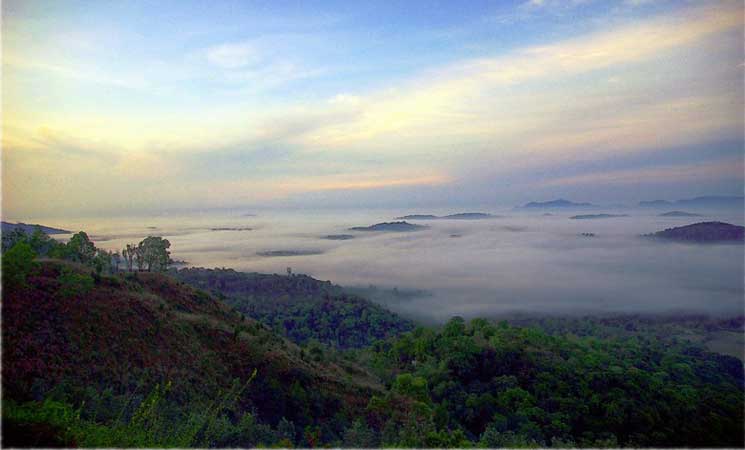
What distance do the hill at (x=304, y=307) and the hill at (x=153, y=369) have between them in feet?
75.2

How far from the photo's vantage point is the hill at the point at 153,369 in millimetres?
8219

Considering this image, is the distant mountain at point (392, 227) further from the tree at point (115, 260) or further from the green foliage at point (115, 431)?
the green foliage at point (115, 431)

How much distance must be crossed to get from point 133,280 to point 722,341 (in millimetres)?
60084

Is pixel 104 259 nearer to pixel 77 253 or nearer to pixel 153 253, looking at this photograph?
pixel 77 253

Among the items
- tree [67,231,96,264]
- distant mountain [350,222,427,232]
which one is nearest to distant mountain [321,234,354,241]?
distant mountain [350,222,427,232]

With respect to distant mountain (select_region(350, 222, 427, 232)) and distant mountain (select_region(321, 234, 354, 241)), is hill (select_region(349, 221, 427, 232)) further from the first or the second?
distant mountain (select_region(321, 234, 354, 241))

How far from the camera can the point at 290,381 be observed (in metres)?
17.9

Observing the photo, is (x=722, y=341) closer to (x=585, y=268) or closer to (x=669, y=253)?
(x=669, y=253)

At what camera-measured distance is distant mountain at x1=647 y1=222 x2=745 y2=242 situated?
161 feet

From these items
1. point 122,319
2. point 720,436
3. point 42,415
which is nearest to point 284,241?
point 122,319

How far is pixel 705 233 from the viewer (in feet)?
211

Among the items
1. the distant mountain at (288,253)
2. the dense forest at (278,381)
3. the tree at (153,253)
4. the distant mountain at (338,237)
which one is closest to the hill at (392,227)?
the distant mountain at (338,237)

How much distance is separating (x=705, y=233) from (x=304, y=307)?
203 ft

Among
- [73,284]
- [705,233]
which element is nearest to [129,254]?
[73,284]
